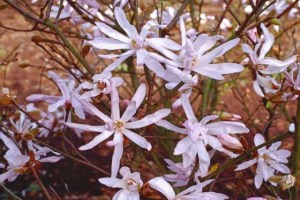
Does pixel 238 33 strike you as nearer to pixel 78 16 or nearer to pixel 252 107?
pixel 78 16

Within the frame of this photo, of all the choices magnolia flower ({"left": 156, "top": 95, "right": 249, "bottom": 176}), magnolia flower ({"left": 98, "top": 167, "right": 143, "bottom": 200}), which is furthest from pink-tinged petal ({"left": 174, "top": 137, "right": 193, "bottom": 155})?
magnolia flower ({"left": 98, "top": 167, "right": 143, "bottom": 200})

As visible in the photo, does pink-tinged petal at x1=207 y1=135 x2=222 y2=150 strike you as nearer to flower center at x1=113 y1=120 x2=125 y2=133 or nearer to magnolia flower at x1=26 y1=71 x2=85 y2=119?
flower center at x1=113 y1=120 x2=125 y2=133

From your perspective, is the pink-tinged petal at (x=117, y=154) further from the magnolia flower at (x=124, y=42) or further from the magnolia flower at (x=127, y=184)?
the magnolia flower at (x=124, y=42)

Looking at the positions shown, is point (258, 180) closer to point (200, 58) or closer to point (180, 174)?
point (180, 174)

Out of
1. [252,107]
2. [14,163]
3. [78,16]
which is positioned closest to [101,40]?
[14,163]

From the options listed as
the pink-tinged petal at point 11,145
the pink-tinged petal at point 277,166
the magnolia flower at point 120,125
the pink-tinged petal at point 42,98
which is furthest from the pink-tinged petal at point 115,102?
the pink-tinged petal at point 277,166
